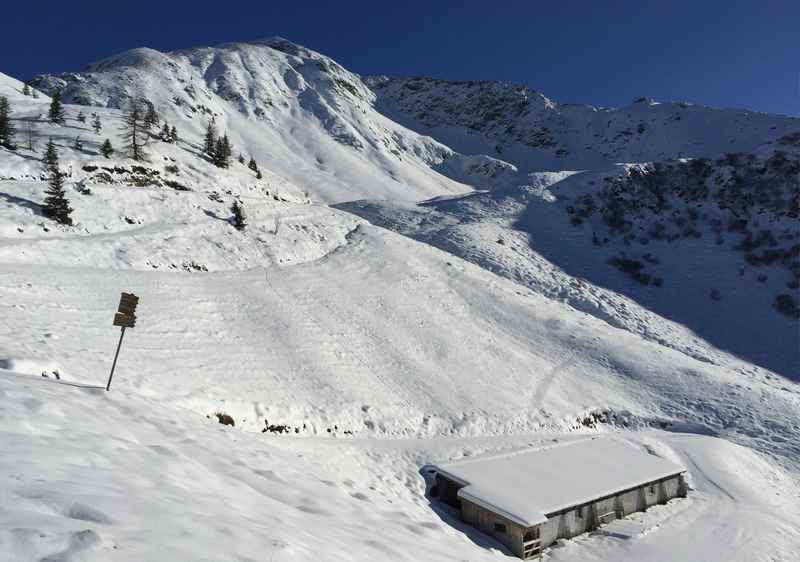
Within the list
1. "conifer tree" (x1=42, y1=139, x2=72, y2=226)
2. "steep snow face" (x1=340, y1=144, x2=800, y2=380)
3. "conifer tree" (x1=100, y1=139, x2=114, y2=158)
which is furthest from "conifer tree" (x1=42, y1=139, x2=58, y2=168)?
"steep snow face" (x1=340, y1=144, x2=800, y2=380)

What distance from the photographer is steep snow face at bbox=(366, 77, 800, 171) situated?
Answer: 109812mm

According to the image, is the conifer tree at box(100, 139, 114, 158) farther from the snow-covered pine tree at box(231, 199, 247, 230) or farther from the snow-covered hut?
the snow-covered hut

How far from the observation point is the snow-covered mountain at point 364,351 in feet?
25.4

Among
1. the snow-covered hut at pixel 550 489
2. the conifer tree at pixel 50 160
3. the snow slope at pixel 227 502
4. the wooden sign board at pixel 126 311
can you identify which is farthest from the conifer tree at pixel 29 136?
the snow-covered hut at pixel 550 489

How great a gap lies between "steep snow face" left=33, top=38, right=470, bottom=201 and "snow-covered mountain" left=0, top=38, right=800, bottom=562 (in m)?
30.6

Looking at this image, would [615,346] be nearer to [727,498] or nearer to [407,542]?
[727,498]

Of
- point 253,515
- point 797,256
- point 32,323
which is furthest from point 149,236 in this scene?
point 797,256

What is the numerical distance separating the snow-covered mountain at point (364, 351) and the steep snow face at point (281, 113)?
3060 cm

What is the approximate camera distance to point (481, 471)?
1683 centimetres

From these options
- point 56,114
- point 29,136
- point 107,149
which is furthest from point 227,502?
point 56,114

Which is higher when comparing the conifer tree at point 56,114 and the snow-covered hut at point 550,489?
the conifer tree at point 56,114

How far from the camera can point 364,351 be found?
24391 millimetres

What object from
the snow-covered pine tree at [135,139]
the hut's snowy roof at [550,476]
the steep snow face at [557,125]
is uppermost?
the steep snow face at [557,125]

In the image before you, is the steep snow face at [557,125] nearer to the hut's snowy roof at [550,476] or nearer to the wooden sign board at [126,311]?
the hut's snowy roof at [550,476]
